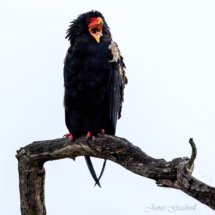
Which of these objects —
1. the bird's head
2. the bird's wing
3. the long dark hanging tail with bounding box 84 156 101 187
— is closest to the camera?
the long dark hanging tail with bounding box 84 156 101 187

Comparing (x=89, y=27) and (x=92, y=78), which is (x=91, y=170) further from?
(x=89, y=27)

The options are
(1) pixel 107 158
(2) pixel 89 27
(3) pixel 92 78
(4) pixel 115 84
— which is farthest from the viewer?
(2) pixel 89 27

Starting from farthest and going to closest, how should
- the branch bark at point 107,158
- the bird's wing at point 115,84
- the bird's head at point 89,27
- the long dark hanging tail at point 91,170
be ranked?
the bird's head at point 89,27, the bird's wing at point 115,84, the long dark hanging tail at point 91,170, the branch bark at point 107,158

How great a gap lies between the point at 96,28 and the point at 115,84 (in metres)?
0.75

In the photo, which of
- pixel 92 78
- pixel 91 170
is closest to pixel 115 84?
pixel 92 78

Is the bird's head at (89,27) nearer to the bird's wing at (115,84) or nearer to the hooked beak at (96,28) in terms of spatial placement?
the hooked beak at (96,28)

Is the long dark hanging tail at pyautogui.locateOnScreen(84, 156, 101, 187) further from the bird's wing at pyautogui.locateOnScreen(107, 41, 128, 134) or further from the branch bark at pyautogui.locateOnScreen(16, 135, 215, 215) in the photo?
the branch bark at pyautogui.locateOnScreen(16, 135, 215, 215)

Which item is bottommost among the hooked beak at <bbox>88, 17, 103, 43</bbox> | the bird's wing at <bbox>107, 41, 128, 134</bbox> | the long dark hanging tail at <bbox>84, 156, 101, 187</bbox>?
the long dark hanging tail at <bbox>84, 156, 101, 187</bbox>

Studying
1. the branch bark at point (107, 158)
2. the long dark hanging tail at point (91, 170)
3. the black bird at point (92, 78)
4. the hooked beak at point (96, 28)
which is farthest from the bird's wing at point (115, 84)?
the branch bark at point (107, 158)

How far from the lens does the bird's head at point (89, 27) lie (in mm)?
8477

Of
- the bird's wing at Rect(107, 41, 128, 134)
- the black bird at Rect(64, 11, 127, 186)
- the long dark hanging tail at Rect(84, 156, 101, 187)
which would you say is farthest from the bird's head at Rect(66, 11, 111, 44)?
the long dark hanging tail at Rect(84, 156, 101, 187)

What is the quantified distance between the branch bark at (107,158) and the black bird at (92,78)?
74cm

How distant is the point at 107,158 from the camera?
6832mm

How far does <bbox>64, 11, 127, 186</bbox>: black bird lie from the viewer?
8273mm
